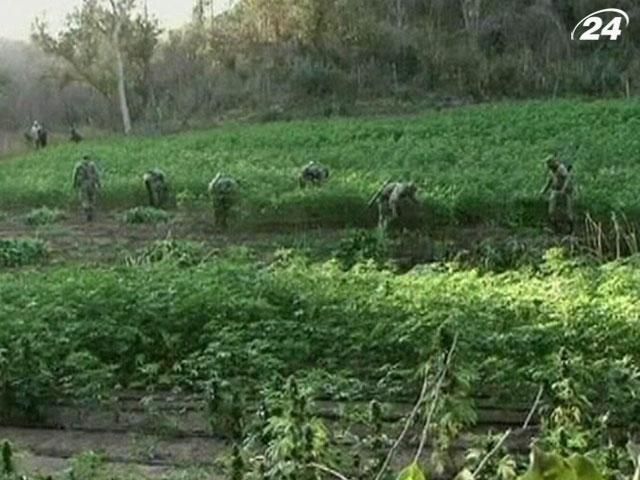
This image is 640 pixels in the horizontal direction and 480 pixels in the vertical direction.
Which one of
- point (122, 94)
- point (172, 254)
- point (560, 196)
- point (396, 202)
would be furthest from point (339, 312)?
point (122, 94)

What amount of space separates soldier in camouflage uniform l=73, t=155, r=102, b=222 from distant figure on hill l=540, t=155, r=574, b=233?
469 centimetres

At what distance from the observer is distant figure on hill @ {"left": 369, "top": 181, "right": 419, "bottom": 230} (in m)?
8.85

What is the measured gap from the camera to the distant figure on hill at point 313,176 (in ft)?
36.2

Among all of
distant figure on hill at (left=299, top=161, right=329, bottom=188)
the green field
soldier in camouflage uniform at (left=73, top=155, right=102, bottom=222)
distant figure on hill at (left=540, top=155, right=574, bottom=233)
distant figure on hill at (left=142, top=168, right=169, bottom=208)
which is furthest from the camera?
distant figure on hill at (left=142, top=168, right=169, bottom=208)

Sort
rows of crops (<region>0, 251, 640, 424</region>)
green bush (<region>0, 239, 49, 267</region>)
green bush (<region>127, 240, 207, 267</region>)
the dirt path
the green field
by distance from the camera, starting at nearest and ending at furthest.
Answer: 1. the green field
2. rows of crops (<region>0, 251, 640, 424</region>)
3. green bush (<region>127, 240, 207, 267</region>)
4. green bush (<region>0, 239, 49, 267</region>)
5. the dirt path

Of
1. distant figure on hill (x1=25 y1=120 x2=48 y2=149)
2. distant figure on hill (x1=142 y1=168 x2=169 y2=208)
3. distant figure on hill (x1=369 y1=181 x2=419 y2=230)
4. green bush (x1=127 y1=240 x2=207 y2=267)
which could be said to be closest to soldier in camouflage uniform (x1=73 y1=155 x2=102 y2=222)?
distant figure on hill (x1=142 y1=168 x2=169 y2=208)

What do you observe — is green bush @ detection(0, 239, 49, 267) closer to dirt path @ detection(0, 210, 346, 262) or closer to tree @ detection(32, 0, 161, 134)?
dirt path @ detection(0, 210, 346, 262)

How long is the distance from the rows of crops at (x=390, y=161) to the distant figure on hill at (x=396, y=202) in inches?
17.3

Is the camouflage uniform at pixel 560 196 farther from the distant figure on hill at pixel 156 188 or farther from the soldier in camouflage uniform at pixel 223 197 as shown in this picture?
the distant figure on hill at pixel 156 188

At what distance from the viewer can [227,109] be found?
2114 cm

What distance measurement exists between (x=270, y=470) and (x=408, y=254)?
551cm

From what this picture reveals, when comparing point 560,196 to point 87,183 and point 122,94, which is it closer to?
point 87,183

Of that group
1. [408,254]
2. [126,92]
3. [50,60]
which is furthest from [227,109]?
[408,254]

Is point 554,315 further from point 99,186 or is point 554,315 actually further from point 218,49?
point 218,49
